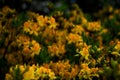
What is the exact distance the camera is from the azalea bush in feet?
14.5

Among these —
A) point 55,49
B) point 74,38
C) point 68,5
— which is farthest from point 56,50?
point 68,5

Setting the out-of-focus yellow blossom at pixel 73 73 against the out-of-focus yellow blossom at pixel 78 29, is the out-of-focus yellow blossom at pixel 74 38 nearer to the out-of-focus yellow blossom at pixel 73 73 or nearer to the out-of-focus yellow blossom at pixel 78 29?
the out-of-focus yellow blossom at pixel 78 29

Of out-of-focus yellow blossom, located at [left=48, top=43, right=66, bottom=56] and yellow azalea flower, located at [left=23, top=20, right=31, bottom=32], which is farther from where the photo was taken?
yellow azalea flower, located at [left=23, top=20, right=31, bottom=32]

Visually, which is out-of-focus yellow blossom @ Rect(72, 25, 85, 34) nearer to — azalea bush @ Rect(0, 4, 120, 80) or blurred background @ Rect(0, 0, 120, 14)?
azalea bush @ Rect(0, 4, 120, 80)

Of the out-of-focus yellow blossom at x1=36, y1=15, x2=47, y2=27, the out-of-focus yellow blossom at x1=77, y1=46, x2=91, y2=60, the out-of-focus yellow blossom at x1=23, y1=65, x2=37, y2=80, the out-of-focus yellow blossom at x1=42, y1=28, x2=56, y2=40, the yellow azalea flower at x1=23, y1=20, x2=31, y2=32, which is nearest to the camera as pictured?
the out-of-focus yellow blossom at x1=23, y1=65, x2=37, y2=80

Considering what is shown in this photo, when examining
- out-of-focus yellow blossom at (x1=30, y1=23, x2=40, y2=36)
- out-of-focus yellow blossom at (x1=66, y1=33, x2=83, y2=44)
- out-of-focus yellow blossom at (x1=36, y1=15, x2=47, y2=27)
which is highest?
out-of-focus yellow blossom at (x1=36, y1=15, x2=47, y2=27)

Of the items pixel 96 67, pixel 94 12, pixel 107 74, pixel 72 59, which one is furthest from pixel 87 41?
pixel 94 12

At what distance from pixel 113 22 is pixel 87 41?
1.31 m

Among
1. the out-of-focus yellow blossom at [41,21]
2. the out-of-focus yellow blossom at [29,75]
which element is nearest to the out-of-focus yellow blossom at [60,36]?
the out-of-focus yellow blossom at [41,21]

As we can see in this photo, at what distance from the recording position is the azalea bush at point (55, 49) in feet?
14.5

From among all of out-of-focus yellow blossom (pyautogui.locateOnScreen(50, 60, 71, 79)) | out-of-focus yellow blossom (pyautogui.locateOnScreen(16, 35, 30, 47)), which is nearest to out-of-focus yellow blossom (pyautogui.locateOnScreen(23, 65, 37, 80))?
out-of-focus yellow blossom (pyautogui.locateOnScreen(50, 60, 71, 79))

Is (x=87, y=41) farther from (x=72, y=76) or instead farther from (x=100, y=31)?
(x=72, y=76)

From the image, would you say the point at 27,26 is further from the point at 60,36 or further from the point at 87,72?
the point at 87,72

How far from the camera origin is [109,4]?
28.3ft
